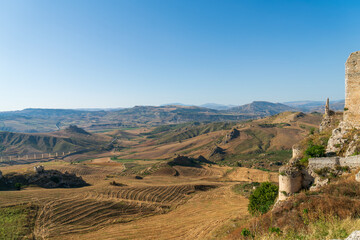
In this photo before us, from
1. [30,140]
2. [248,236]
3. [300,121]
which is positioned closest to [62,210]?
[248,236]

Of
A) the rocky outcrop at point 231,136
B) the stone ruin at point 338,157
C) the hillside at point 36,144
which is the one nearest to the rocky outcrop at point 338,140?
the stone ruin at point 338,157

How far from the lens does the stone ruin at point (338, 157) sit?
57.1 feet

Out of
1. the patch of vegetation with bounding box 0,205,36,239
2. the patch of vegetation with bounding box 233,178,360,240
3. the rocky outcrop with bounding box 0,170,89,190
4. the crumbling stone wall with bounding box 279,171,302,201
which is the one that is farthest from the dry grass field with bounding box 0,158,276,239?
the patch of vegetation with bounding box 233,178,360,240

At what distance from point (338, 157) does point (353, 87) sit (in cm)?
889

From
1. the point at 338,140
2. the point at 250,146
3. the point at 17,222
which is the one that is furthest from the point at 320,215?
the point at 250,146

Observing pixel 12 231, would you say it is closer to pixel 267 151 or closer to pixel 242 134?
pixel 267 151

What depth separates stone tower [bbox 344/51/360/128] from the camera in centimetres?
2027

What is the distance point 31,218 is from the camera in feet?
100

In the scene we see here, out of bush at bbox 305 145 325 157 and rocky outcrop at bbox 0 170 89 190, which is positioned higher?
bush at bbox 305 145 325 157

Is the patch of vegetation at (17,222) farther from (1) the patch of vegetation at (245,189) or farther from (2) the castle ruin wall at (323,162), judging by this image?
(1) the patch of vegetation at (245,189)

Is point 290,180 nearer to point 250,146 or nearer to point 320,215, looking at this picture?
point 320,215

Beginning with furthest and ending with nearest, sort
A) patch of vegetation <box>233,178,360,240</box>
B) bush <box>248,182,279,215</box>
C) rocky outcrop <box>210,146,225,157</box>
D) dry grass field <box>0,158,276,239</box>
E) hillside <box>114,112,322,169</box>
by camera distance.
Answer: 1. rocky outcrop <box>210,146,225,157</box>
2. hillside <box>114,112,322,169</box>
3. dry grass field <box>0,158,276,239</box>
4. bush <box>248,182,279,215</box>
5. patch of vegetation <box>233,178,360,240</box>

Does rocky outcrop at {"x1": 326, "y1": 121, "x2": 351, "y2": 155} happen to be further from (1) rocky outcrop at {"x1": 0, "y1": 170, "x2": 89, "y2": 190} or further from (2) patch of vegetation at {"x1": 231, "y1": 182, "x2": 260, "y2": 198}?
(1) rocky outcrop at {"x1": 0, "y1": 170, "x2": 89, "y2": 190}

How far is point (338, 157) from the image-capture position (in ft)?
56.7
